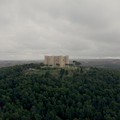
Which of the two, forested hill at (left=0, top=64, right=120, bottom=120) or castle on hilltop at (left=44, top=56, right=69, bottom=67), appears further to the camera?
castle on hilltop at (left=44, top=56, right=69, bottom=67)

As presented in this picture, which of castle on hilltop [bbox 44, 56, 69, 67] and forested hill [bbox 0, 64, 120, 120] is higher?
castle on hilltop [bbox 44, 56, 69, 67]

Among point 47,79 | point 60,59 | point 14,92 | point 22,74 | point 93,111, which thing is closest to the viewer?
point 93,111

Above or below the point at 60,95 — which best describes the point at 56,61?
above

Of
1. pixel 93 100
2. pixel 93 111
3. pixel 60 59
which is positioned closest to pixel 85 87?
pixel 93 100

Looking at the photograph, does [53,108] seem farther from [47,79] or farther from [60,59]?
[60,59]
